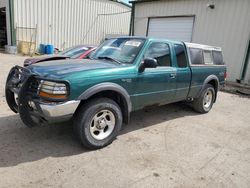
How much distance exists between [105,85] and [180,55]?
2.22m

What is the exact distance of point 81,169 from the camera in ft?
9.69

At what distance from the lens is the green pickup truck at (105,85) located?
9.88 ft

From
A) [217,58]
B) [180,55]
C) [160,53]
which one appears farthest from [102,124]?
[217,58]

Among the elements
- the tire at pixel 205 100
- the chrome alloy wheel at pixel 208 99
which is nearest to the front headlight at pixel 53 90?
the tire at pixel 205 100

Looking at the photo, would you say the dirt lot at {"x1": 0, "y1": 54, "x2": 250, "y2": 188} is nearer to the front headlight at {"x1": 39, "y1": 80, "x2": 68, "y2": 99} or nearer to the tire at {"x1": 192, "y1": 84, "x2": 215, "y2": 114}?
the tire at {"x1": 192, "y1": 84, "x2": 215, "y2": 114}

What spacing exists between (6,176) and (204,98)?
474 cm

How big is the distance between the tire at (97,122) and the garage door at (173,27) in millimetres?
9183

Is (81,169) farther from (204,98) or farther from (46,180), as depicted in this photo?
(204,98)

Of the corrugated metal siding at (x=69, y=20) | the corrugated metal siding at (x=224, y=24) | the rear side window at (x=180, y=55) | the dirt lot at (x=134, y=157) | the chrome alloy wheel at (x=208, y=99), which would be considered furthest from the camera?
the corrugated metal siding at (x=69, y=20)

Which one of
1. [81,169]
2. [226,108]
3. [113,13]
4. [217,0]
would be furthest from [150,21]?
[81,169]

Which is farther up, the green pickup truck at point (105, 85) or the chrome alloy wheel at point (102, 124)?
the green pickup truck at point (105, 85)

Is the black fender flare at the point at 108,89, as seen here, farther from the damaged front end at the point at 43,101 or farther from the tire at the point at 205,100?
the tire at the point at 205,100

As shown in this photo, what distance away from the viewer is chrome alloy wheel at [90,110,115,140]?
137 inches

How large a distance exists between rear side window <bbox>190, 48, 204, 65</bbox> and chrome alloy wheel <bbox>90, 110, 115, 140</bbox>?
8.56ft
